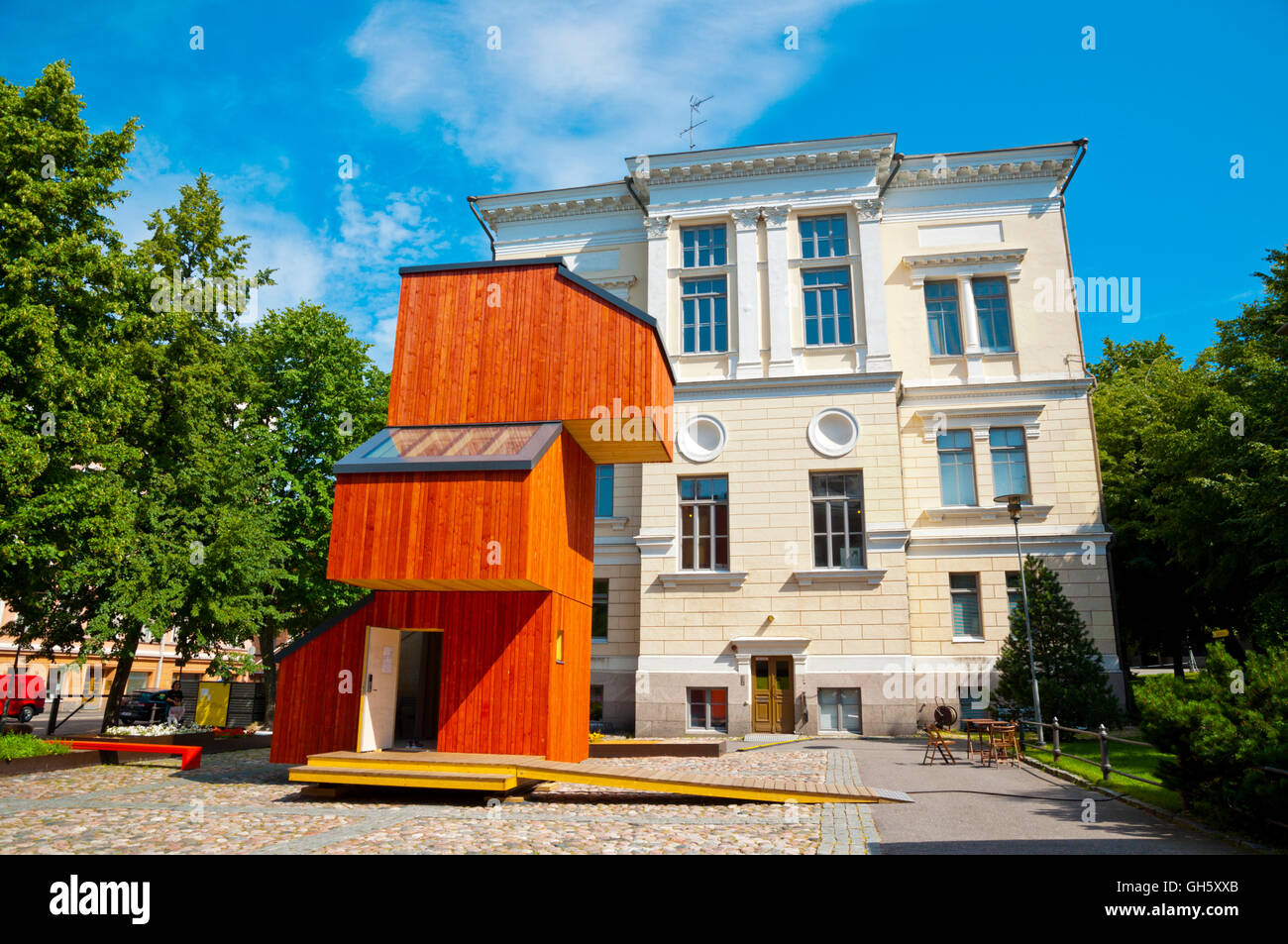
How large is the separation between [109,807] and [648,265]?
23.2 meters

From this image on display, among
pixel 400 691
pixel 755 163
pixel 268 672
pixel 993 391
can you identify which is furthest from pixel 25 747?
pixel 993 391

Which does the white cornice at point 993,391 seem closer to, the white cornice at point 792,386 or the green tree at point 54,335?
the white cornice at point 792,386

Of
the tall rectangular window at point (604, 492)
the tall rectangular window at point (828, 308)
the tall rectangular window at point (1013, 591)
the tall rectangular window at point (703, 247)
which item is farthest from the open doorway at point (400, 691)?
the tall rectangular window at point (1013, 591)

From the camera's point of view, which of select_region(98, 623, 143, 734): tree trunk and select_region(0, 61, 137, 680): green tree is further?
select_region(98, 623, 143, 734): tree trunk

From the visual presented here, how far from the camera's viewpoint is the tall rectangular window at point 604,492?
96.8 feet

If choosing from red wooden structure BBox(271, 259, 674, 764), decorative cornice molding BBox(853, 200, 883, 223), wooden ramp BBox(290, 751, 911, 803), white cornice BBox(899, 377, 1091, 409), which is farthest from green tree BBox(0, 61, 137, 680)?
white cornice BBox(899, 377, 1091, 409)

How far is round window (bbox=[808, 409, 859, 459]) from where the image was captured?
26.5 m

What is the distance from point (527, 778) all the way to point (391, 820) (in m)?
2.57

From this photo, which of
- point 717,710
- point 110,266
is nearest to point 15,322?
point 110,266

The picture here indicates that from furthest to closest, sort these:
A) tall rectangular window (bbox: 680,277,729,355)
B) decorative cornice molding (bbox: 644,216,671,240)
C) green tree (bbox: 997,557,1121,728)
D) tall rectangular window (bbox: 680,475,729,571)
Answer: decorative cornice molding (bbox: 644,216,671,240) < tall rectangular window (bbox: 680,277,729,355) < tall rectangular window (bbox: 680,475,729,571) < green tree (bbox: 997,557,1121,728)

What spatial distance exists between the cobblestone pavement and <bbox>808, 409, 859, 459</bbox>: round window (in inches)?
482

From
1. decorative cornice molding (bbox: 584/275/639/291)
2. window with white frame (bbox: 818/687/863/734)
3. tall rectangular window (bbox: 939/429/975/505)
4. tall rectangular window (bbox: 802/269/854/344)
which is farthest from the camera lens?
decorative cornice molding (bbox: 584/275/639/291)

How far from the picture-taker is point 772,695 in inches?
1001

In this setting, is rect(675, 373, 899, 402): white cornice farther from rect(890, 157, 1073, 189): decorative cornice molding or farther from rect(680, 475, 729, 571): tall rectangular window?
rect(890, 157, 1073, 189): decorative cornice molding
